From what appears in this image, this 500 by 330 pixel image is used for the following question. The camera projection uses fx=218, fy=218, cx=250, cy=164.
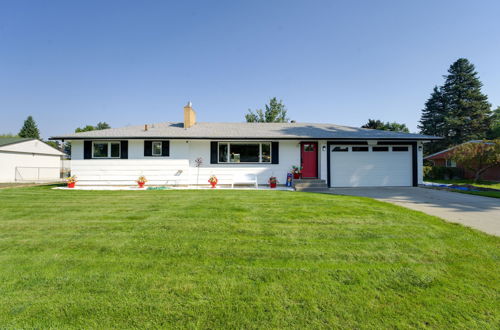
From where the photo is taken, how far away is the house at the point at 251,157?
11.6 m

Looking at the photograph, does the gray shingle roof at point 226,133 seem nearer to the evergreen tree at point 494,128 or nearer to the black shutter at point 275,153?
the black shutter at point 275,153

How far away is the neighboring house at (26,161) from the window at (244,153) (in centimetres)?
2118

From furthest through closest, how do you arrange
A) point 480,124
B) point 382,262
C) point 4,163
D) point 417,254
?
point 480,124 → point 4,163 → point 417,254 → point 382,262

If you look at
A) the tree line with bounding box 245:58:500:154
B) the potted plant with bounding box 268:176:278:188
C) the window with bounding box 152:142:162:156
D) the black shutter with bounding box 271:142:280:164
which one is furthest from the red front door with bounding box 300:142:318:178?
the tree line with bounding box 245:58:500:154

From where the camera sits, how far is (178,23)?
12188 mm

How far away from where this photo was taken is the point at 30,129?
182 ft

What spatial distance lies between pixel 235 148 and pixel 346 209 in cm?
728

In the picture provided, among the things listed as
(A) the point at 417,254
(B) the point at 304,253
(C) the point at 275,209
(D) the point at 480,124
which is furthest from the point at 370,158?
(D) the point at 480,124

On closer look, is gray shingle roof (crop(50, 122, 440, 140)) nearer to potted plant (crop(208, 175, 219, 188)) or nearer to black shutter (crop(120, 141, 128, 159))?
black shutter (crop(120, 141, 128, 159))

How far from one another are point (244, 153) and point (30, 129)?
7115cm

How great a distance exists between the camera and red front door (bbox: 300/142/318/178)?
39.2 ft

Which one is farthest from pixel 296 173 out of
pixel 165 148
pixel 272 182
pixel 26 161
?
pixel 26 161

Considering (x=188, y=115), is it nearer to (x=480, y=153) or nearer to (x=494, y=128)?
(x=480, y=153)

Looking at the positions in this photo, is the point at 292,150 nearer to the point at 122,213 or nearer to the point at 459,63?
the point at 122,213
